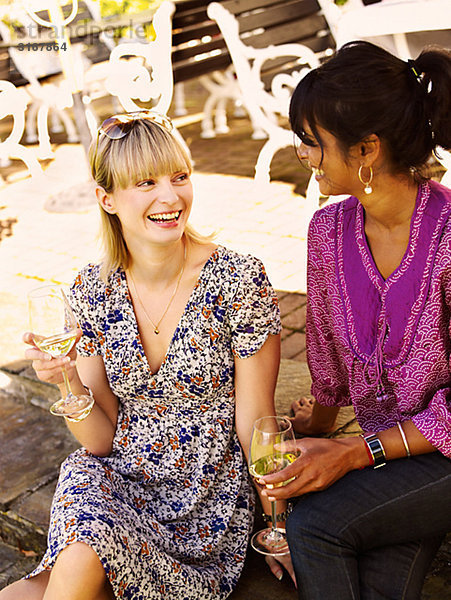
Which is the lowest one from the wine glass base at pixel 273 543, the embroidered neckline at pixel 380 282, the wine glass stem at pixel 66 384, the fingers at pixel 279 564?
the fingers at pixel 279 564

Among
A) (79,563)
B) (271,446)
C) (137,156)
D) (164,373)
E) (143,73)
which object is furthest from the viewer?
(143,73)

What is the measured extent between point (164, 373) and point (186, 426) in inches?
7.0

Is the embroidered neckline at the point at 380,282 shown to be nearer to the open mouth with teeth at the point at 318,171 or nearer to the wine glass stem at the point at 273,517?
the open mouth with teeth at the point at 318,171

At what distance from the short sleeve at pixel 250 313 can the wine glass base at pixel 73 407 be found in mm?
452

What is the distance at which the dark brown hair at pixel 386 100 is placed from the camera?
1819mm

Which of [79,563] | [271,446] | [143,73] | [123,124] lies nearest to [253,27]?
[143,73]

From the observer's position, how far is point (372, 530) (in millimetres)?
1835

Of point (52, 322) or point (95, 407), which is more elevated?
point (52, 322)

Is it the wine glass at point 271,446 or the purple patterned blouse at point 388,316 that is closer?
the wine glass at point 271,446

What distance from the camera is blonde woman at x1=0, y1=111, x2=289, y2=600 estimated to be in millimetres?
2156

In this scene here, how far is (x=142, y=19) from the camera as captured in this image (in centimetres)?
655

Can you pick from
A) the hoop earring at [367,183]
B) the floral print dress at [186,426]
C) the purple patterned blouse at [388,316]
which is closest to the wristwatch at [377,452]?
the purple patterned blouse at [388,316]

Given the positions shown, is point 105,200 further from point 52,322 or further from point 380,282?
point 380,282

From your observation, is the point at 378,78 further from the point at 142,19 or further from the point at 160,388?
the point at 142,19
